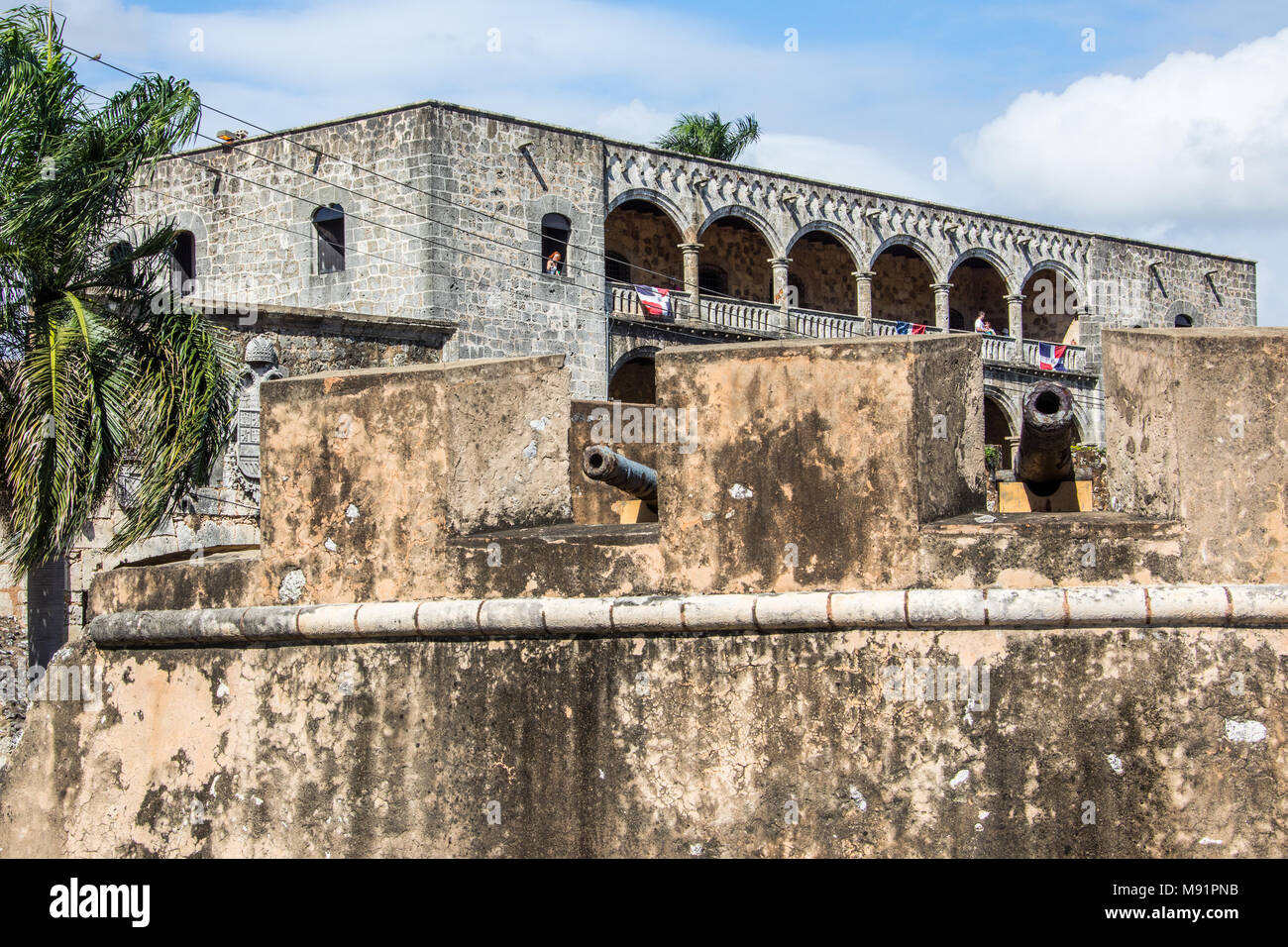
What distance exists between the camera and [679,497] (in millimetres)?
4402

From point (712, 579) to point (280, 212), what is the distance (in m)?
19.5

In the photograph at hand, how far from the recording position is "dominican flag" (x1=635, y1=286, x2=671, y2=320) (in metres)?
24.7

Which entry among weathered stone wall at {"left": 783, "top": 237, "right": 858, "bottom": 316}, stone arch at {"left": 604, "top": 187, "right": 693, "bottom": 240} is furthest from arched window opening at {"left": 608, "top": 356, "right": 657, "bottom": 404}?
weathered stone wall at {"left": 783, "top": 237, "right": 858, "bottom": 316}

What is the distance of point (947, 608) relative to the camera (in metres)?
4.07

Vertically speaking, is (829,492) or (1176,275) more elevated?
(1176,275)

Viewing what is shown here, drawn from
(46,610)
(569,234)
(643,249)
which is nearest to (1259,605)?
(46,610)

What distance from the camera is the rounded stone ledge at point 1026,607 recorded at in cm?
401

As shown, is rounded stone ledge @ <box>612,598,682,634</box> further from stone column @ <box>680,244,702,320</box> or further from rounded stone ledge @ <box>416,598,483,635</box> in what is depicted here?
stone column @ <box>680,244,702,320</box>

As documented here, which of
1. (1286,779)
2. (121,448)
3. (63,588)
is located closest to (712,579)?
(1286,779)

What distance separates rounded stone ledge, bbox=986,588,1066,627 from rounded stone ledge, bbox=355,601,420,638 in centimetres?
179

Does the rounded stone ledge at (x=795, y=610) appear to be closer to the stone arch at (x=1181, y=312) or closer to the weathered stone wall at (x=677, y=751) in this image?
the weathered stone wall at (x=677, y=751)

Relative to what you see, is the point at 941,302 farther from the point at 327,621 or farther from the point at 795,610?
the point at 795,610

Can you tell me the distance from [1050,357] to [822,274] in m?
5.27
